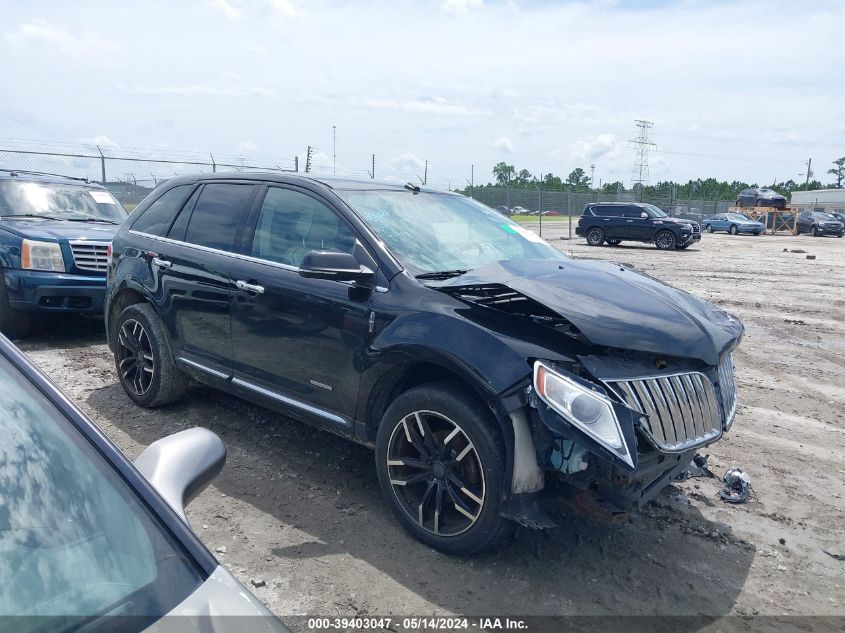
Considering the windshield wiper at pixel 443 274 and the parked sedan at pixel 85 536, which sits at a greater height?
the windshield wiper at pixel 443 274

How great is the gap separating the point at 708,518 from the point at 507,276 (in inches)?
72.3

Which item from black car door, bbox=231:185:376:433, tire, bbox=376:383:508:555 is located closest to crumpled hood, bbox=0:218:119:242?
black car door, bbox=231:185:376:433

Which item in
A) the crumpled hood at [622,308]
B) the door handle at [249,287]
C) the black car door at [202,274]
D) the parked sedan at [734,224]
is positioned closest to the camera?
the crumpled hood at [622,308]

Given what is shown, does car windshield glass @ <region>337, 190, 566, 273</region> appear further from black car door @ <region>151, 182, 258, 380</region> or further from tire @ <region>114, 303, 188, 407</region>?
tire @ <region>114, 303, 188, 407</region>

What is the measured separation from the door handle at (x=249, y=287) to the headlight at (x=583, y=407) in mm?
1974

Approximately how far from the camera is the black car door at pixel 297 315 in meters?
3.71

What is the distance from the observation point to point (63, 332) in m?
8.13

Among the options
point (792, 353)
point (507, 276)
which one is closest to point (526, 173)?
point (792, 353)

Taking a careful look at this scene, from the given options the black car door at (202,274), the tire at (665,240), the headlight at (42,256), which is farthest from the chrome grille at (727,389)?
the tire at (665,240)

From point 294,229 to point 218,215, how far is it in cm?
81

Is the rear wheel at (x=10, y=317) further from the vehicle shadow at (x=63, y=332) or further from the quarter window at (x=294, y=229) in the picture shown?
the quarter window at (x=294, y=229)

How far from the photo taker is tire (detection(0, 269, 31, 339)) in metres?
7.27

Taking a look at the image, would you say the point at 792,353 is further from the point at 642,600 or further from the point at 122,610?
the point at 122,610

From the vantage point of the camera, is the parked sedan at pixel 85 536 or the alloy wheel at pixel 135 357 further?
the alloy wheel at pixel 135 357
